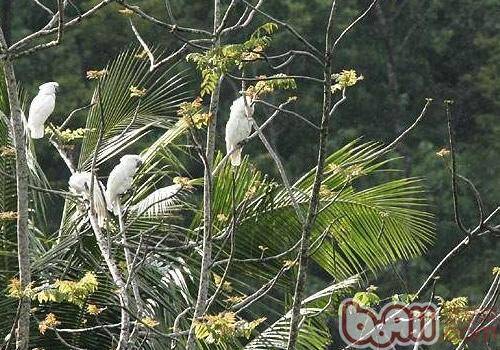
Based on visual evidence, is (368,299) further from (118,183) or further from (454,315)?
(118,183)

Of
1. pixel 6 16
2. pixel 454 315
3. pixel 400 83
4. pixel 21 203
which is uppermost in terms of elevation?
pixel 21 203

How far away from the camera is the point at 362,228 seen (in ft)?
25.7

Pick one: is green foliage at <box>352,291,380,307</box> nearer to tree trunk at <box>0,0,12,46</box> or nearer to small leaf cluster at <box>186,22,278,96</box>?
small leaf cluster at <box>186,22,278,96</box>

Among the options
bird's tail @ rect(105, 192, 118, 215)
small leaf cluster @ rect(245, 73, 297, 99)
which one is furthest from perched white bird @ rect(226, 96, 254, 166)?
small leaf cluster @ rect(245, 73, 297, 99)

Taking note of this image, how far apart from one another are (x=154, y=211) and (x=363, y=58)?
15.5 metres

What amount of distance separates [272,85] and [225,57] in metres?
0.52

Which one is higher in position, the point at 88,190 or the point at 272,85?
the point at 272,85

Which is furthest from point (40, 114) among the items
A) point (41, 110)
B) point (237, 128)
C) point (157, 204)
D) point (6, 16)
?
point (6, 16)

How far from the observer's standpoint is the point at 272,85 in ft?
19.2

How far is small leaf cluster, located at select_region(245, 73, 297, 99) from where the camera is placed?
5.52 meters

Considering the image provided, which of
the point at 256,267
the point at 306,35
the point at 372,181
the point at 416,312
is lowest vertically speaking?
the point at 372,181

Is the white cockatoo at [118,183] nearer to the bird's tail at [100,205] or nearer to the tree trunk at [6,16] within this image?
the bird's tail at [100,205]

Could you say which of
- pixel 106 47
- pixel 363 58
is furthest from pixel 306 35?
pixel 106 47

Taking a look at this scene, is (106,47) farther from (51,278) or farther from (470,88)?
(51,278)
